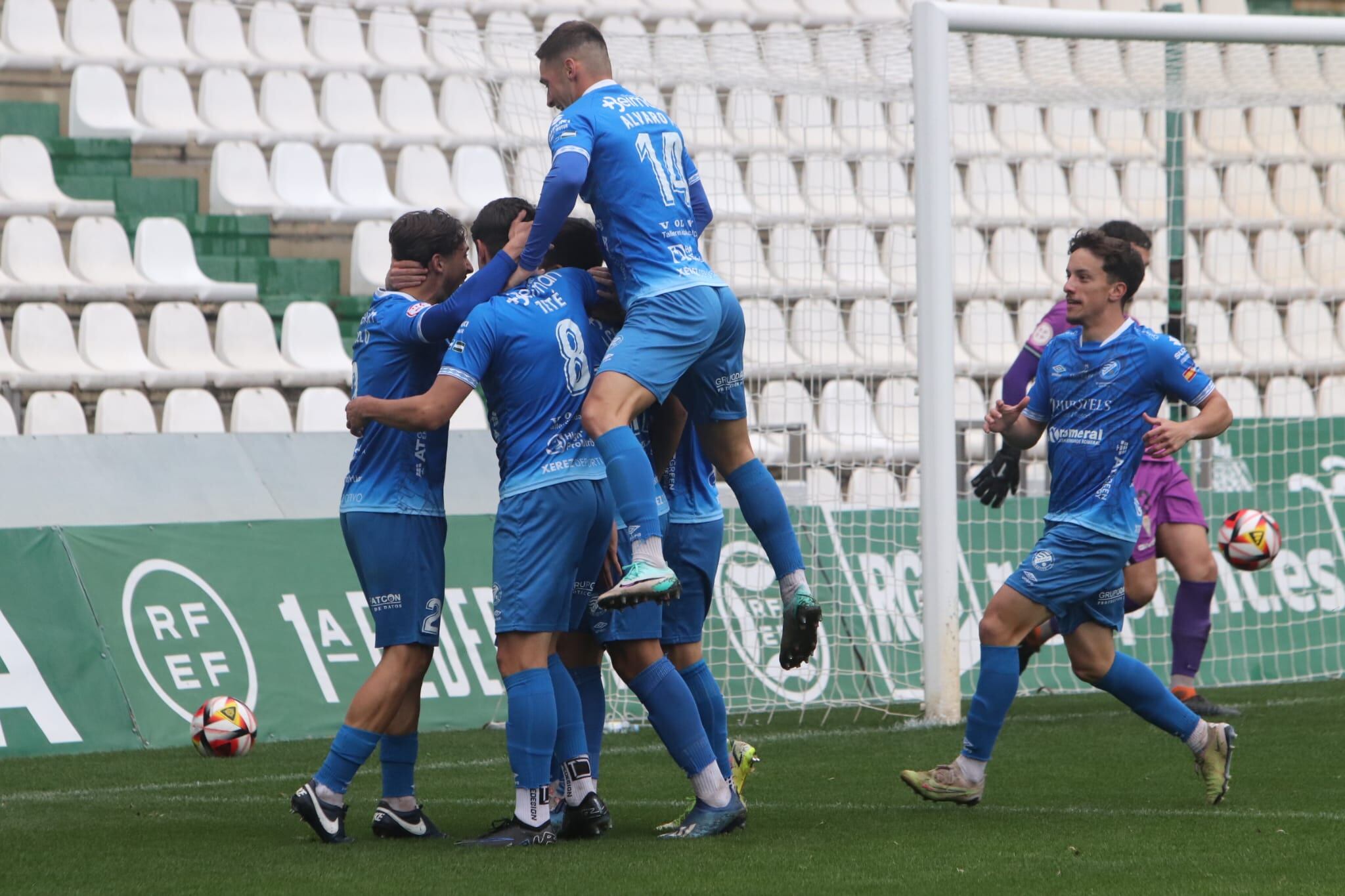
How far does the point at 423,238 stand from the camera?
5664 mm

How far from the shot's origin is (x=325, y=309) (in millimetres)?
11922

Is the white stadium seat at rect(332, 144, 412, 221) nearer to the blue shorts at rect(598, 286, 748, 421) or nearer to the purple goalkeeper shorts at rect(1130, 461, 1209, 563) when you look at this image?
the purple goalkeeper shorts at rect(1130, 461, 1209, 563)

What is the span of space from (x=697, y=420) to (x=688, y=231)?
0.62 metres

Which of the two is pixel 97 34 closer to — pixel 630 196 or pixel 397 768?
pixel 630 196

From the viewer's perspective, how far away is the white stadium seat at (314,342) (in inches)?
459

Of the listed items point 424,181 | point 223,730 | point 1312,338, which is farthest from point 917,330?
point 1312,338

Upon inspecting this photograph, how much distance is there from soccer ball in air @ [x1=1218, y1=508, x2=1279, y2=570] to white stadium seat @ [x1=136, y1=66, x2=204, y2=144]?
292 inches

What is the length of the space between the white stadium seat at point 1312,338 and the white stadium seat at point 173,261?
26.1 feet

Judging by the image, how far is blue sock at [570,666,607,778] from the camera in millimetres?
5855

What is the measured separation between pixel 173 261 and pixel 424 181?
2078 millimetres

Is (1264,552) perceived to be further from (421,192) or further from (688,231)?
(421,192)

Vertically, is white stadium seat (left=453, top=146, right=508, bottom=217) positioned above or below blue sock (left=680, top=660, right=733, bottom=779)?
above

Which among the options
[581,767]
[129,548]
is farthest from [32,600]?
[581,767]

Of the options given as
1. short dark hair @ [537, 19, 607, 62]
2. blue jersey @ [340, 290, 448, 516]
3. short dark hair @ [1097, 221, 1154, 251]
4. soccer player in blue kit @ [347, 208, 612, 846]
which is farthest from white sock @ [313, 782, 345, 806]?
short dark hair @ [1097, 221, 1154, 251]
